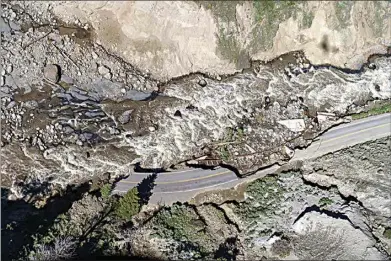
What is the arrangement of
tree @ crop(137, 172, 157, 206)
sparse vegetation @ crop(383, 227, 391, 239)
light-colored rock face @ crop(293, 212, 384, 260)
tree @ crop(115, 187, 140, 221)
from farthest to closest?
tree @ crop(137, 172, 157, 206), sparse vegetation @ crop(383, 227, 391, 239), light-colored rock face @ crop(293, 212, 384, 260), tree @ crop(115, 187, 140, 221)

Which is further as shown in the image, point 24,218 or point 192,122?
point 192,122

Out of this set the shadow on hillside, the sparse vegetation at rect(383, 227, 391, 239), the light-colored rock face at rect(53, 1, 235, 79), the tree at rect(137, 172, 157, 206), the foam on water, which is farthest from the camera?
the light-colored rock face at rect(53, 1, 235, 79)

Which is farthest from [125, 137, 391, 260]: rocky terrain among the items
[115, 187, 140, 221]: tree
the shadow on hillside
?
the shadow on hillside

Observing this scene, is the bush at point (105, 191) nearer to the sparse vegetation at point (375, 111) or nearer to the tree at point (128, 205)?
the tree at point (128, 205)

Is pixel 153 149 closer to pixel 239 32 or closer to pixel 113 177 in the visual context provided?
pixel 113 177

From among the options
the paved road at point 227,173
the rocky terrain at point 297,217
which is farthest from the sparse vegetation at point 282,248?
the paved road at point 227,173

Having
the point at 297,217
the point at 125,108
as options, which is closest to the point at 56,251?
the point at 125,108

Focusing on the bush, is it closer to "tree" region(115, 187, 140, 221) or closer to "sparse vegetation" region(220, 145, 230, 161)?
"tree" region(115, 187, 140, 221)

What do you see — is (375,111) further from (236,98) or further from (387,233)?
(236,98)
